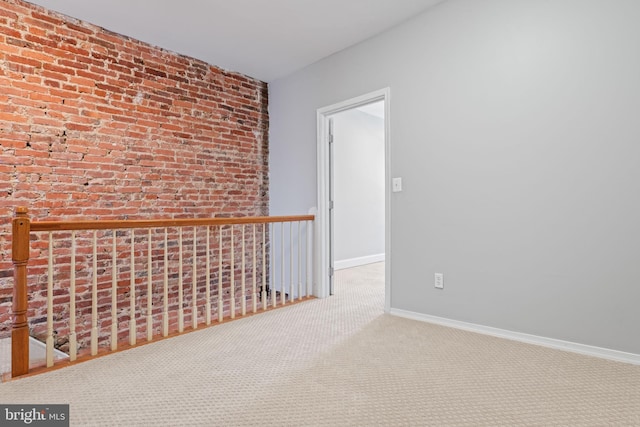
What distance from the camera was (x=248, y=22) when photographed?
284 centimetres

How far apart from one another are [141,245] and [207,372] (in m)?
1.73

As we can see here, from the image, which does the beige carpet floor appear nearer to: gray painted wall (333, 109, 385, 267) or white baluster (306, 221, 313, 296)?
white baluster (306, 221, 313, 296)

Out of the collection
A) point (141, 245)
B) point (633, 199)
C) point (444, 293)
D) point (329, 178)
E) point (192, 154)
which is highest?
point (192, 154)

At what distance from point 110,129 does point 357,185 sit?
3.51 meters

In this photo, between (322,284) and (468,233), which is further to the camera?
(322,284)

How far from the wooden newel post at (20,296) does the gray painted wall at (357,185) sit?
147 inches

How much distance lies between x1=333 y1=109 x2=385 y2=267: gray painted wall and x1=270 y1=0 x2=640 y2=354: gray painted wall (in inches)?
87.0

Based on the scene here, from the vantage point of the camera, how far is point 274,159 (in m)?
4.10

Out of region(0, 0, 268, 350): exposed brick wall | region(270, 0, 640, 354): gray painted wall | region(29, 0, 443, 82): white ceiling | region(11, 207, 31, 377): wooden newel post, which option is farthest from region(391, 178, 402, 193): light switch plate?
region(11, 207, 31, 377): wooden newel post

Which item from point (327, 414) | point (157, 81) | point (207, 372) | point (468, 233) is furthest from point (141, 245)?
point (468, 233)

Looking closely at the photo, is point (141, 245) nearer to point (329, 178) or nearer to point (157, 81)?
point (157, 81)

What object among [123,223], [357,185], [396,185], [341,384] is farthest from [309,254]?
[357,185]

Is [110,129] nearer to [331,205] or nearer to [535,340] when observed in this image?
[331,205]

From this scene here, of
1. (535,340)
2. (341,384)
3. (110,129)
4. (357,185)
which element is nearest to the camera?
(341,384)
